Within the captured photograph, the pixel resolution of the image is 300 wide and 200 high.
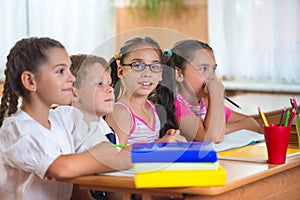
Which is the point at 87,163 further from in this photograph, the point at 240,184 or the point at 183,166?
the point at 240,184

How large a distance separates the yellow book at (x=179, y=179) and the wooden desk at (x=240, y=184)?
17 mm

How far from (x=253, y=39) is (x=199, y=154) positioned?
337 cm

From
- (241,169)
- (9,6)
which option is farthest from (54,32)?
(241,169)

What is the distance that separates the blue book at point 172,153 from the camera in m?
1.53

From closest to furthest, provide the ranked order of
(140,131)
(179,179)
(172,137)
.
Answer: (179,179), (172,137), (140,131)

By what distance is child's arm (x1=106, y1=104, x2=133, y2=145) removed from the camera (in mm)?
2098

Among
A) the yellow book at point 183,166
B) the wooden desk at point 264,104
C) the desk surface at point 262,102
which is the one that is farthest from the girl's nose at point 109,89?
the desk surface at point 262,102

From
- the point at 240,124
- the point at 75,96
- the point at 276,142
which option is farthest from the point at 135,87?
the point at 240,124

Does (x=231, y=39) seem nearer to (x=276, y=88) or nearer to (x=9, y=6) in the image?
(x=276, y=88)

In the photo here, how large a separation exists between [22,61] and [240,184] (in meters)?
0.71

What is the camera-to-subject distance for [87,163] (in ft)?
5.39

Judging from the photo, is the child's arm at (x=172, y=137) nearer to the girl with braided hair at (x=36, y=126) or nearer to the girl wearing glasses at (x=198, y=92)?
the girl with braided hair at (x=36, y=126)

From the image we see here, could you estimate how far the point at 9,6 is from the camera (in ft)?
16.4

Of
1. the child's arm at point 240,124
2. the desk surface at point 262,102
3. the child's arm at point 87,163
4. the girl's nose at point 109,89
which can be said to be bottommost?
the desk surface at point 262,102
